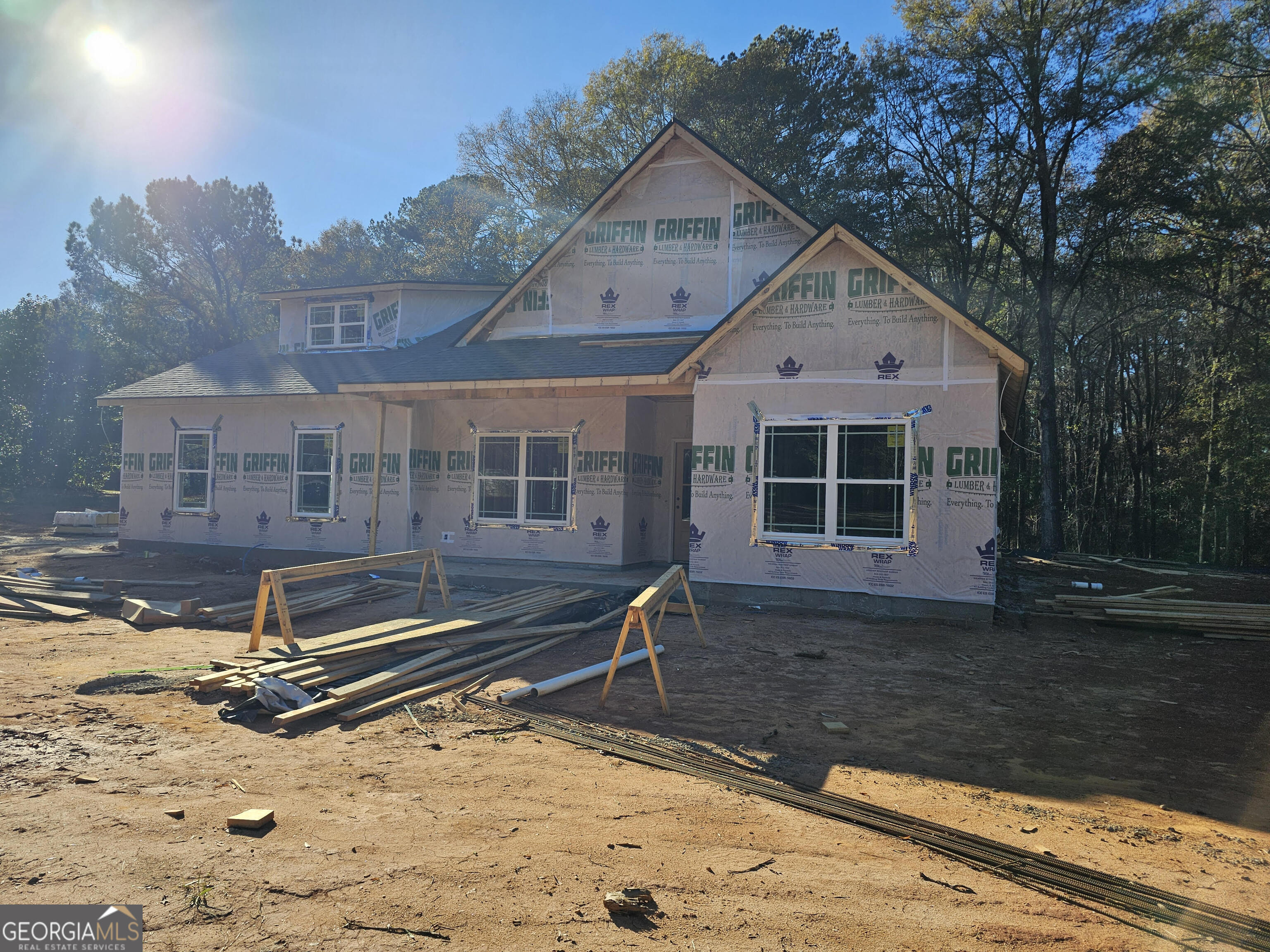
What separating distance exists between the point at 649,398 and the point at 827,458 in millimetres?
4391

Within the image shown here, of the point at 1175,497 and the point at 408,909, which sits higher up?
the point at 1175,497

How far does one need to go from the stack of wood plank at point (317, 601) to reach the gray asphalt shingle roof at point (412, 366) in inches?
132

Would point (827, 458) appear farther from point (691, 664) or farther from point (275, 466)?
point (275, 466)

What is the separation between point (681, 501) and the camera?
14.7m

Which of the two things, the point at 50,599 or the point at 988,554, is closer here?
the point at 988,554

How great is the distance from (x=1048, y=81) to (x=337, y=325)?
20072 mm

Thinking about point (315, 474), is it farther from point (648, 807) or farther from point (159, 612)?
point (648, 807)

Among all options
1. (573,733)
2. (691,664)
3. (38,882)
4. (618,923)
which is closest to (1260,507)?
(691,664)

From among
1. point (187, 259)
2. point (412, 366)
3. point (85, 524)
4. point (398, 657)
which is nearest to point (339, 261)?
point (187, 259)

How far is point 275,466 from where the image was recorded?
606 inches

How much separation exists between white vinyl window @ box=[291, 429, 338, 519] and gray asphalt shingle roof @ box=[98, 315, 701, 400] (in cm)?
98

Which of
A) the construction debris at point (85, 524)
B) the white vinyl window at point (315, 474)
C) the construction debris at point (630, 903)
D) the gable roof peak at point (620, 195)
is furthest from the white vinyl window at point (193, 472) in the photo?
the construction debris at point (630, 903)

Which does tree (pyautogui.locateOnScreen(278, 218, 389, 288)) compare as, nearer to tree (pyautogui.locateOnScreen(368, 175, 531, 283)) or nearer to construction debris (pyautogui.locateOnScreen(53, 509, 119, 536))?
tree (pyautogui.locateOnScreen(368, 175, 531, 283))

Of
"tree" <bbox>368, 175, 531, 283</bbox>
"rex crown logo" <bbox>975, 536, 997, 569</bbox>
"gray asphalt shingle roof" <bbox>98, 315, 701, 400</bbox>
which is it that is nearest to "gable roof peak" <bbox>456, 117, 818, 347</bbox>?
"gray asphalt shingle roof" <bbox>98, 315, 701, 400</bbox>
